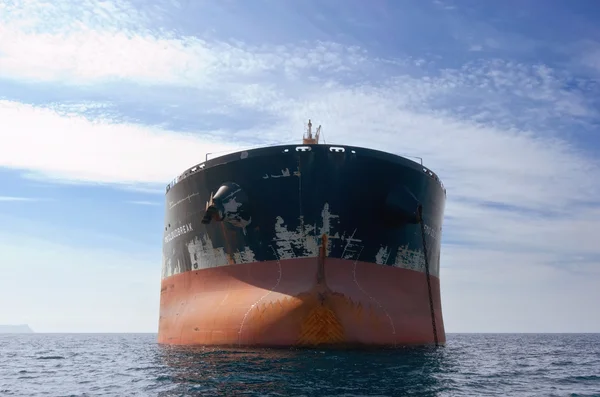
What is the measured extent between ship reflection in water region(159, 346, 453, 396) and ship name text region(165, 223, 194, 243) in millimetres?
5424

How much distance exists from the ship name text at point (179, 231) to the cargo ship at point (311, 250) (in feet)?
3.57

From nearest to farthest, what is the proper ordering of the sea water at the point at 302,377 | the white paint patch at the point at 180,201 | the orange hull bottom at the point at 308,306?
the sea water at the point at 302,377 → the orange hull bottom at the point at 308,306 → the white paint patch at the point at 180,201

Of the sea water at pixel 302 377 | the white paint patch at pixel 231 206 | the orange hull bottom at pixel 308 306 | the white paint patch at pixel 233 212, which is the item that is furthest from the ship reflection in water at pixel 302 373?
the white paint patch at pixel 231 206

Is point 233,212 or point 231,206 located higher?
point 231,206

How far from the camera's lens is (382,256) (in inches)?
707

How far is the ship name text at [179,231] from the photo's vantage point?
2050cm

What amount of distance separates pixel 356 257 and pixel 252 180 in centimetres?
400

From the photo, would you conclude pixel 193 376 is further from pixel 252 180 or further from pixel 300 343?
pixel 252 180

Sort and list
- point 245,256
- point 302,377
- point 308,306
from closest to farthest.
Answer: point 302,377 → point 308,306 → point 245,256

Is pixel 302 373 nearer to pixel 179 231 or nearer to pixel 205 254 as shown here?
pixel 205 254

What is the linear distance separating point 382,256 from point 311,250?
2.56 m

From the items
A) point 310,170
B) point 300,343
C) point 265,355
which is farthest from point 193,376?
point 310,170

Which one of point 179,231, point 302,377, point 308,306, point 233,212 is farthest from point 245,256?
point 302,377

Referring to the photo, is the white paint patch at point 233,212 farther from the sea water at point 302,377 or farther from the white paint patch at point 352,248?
the sea water at point 302,377
